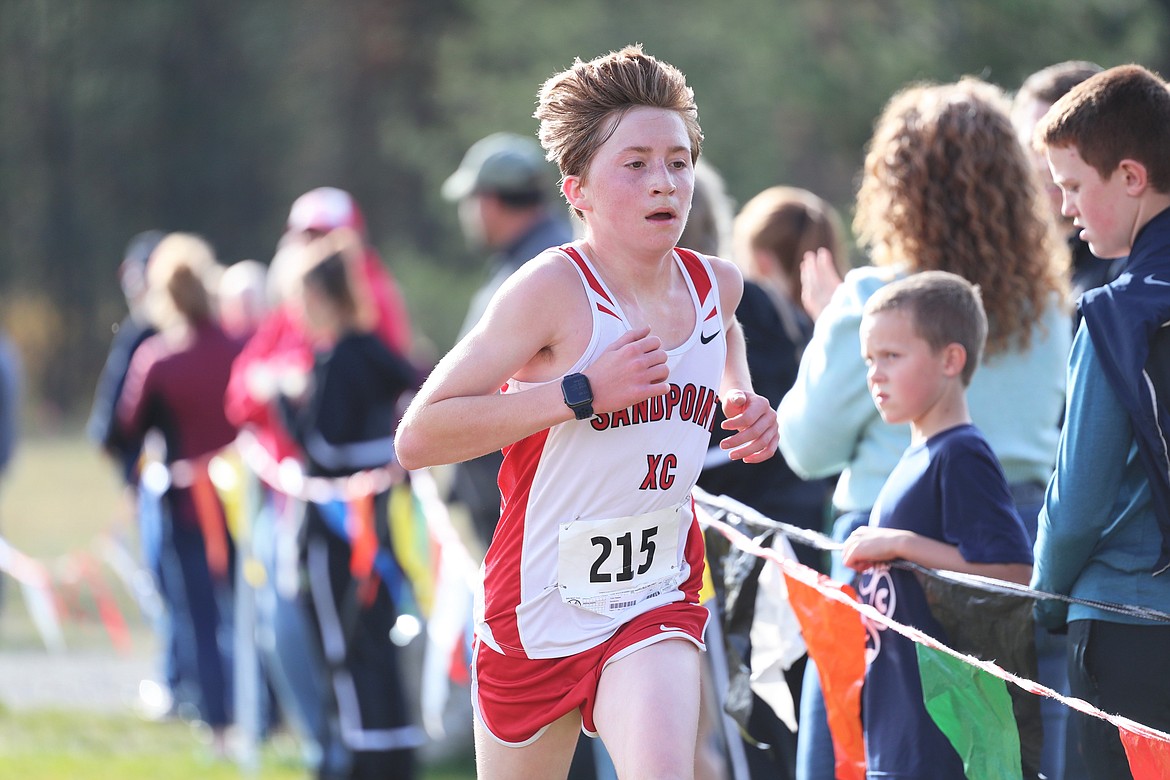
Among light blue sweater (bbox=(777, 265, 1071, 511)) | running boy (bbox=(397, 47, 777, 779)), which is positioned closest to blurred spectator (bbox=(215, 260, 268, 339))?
light blue sweater (bbox=(777, 265, 1071, 511))

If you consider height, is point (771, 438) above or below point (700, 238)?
below

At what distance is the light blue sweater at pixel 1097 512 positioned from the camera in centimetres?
327

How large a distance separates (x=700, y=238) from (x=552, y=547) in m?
2.19

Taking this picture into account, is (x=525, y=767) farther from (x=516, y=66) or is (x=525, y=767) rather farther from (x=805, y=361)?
(x=516, y=66)

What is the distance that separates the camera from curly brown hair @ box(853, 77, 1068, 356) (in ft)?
13.6

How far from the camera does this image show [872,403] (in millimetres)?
4176

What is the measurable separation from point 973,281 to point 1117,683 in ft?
4.07

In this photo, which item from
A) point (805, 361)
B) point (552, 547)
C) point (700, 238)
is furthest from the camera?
point (700, 238)

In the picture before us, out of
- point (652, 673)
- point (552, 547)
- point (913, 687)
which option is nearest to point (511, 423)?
point (552, 547)

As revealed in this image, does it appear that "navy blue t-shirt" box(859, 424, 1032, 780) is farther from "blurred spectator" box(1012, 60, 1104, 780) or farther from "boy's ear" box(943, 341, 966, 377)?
"blurred spectator" box(1012, 60, 1104, 780)

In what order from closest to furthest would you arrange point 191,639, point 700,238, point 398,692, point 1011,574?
point 1011,574, point 700,238, point 398,692, point 191,639

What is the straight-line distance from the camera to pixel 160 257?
925cm

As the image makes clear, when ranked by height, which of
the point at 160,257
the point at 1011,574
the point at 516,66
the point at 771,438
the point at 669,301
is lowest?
the point at 1011,574

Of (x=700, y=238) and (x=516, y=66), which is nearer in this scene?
(x=700, y=238)
